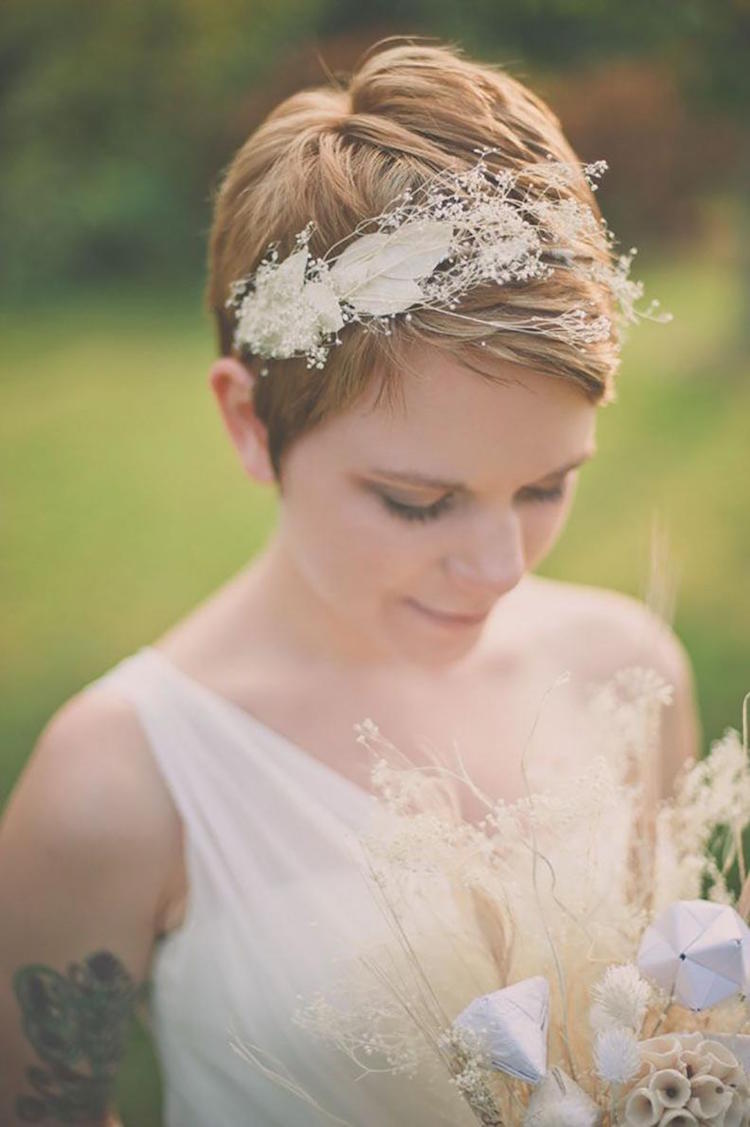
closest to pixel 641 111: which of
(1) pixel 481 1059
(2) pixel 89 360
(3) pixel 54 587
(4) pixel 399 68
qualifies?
(2) pixel 89 360

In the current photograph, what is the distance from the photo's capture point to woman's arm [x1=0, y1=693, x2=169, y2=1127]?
5.99 feet

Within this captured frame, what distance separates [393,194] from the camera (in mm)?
1552

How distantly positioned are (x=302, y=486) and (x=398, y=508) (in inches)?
6.8

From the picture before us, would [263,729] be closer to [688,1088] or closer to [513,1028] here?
[513,1028]

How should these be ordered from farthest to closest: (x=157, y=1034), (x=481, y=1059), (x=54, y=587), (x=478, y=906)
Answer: (x=54, y=587) < (x=157, y=1034) < (x=478, y=906) < (x=481, y=1059)

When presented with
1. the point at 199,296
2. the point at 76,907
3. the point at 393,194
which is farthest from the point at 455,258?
the point at 199,296

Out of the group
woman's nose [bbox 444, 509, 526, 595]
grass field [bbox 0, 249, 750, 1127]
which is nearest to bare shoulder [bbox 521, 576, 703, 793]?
woman's nose [bbox 444, 509, 526, 595]

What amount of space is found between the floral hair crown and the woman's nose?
0.27 m

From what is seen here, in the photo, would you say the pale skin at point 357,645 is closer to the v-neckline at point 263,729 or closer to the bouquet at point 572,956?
the v-neckline at point 263,729

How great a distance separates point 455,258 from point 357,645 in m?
0.77

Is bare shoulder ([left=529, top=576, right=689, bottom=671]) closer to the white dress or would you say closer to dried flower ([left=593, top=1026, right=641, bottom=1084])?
the white dress

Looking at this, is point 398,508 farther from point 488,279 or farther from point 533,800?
point 533,800

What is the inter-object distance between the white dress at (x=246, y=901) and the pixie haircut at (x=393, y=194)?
0.50 metres

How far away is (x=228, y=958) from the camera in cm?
187
